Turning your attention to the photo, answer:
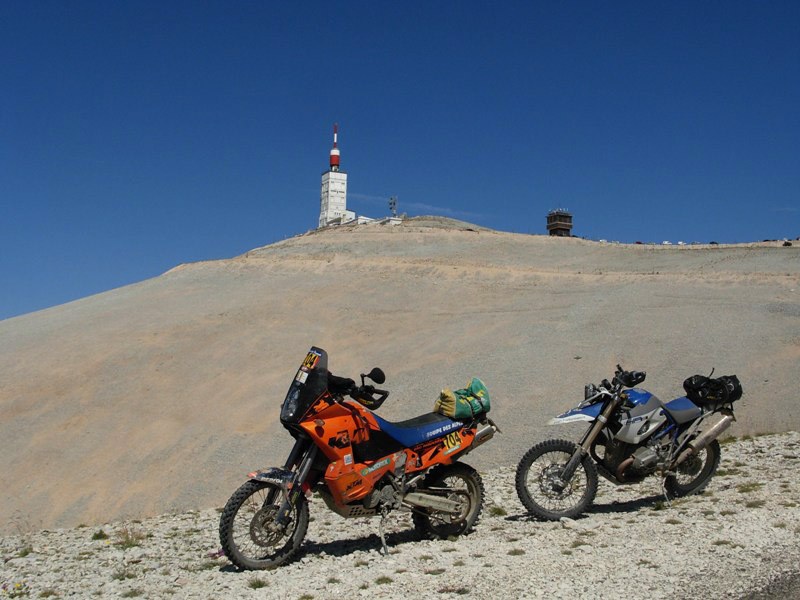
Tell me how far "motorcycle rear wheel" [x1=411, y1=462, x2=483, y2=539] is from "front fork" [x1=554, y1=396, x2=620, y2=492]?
907 mm

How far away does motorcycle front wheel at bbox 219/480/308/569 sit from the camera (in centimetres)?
663

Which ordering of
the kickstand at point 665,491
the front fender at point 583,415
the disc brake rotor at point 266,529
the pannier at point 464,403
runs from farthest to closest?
the kickstand at point 665,491
the front fender at point 583,415
the pannier at point 464,403
the disc brake rotor at point 266,529

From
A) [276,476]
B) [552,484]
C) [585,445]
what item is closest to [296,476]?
[276,476]

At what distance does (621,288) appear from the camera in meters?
32.0

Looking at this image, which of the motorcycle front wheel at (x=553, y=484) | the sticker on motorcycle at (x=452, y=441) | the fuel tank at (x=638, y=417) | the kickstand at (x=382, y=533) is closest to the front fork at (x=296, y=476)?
the kickstand at (x=382, y=533)

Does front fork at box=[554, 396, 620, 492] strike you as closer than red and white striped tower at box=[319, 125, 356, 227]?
Yes

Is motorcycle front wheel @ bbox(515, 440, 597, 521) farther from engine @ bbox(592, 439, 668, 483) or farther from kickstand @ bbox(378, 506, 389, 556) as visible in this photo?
kickstand @ bbox(378, 506, 389, 556)

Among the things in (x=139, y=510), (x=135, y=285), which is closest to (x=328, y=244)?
(x=135, y=285)

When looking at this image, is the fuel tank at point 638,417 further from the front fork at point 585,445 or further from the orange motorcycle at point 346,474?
the orange motorcycle at point 346,474

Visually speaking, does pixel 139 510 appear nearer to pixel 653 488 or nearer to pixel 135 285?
pixel 653 488

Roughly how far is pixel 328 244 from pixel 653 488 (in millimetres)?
39956

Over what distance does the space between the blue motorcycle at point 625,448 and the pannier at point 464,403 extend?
2.44 feet

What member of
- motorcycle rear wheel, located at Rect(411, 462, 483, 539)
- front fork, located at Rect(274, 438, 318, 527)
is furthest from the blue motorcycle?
front fork, located at Rect(274, 438, 318, 527)

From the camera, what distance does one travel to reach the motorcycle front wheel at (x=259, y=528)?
6629 millimetres
